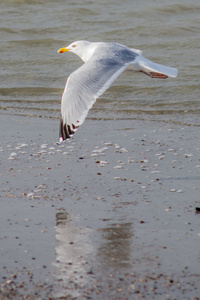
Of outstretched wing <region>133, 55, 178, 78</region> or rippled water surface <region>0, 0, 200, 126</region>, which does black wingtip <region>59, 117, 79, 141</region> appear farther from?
rippled water surface <region>0, 0, 200, 126</region>

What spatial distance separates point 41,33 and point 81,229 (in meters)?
10.1

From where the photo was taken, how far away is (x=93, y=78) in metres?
5.55

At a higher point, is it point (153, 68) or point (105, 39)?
point (153, 68)

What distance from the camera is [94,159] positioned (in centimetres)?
569

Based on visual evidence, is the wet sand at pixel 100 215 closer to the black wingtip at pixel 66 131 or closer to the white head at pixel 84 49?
the black wingtip at pixel 66 131

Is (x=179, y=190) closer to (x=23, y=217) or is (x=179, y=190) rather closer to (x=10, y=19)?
(x=23, y=217)

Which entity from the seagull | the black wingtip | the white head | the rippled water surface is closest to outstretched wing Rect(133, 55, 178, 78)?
the seagull

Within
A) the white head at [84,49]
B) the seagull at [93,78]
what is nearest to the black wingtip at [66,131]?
the seagull at [93,78]

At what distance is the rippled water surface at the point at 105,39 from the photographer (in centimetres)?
860

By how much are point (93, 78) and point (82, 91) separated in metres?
0.25

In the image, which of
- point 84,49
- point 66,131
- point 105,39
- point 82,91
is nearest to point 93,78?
point 82,91

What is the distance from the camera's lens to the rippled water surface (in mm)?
8602

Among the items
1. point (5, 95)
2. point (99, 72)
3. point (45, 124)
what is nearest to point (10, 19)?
point (5, 95)

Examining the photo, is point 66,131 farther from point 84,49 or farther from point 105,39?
point 105,39
